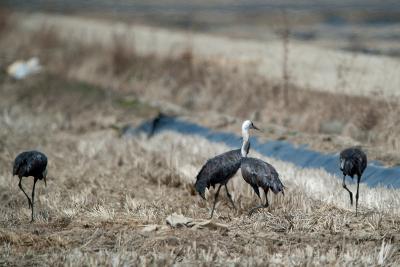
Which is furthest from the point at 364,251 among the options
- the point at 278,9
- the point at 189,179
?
the point at 278,9

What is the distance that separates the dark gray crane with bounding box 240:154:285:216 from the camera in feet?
32.2

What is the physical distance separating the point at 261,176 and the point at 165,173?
3099 mm

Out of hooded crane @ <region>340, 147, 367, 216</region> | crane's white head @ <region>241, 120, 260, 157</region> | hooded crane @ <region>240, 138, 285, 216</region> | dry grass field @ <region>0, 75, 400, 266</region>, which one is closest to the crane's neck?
crane's white head @ <region>241, 120, 260, 157</region>

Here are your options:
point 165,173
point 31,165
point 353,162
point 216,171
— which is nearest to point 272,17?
point 165,173

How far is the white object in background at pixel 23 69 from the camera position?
79.7 ft

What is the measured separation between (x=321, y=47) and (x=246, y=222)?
16.1m

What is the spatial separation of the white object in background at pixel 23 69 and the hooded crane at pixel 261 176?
15.2 meters

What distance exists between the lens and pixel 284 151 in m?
13.9

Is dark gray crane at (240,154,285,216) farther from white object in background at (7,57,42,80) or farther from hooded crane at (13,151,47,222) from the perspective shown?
white object in background at (7,57,42,80)

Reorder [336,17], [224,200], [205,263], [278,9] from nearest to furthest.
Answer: [205,263] → [224,200] → [336,17] → [278,9]

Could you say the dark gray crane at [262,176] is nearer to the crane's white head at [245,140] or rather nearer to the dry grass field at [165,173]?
the dry grass field at [165,173]

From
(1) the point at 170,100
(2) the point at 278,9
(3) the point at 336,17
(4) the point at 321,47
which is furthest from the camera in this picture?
(2) the point at 278,9

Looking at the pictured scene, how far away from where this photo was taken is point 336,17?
37.9 metres

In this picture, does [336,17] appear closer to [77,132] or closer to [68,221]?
[77,132]
